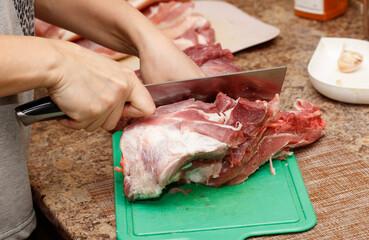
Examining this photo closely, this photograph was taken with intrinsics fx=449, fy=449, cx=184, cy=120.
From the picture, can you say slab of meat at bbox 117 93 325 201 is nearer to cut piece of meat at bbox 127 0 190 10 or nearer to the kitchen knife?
the kitchen knife

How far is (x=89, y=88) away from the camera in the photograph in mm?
1507

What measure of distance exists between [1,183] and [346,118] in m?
1.56

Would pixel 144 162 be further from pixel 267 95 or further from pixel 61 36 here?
pixel 61 36

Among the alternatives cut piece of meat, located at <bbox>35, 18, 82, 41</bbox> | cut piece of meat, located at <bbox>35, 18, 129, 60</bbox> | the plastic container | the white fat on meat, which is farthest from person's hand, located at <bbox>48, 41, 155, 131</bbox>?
the plastic container

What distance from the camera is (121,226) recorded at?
174 cm

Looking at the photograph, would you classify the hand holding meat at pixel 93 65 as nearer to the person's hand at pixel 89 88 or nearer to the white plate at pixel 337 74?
the person's hand at pixel 89 88

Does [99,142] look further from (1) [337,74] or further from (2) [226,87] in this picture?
(1) [337,74]

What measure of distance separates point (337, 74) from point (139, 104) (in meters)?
1.18

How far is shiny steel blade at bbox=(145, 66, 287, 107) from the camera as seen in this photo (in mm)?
1873

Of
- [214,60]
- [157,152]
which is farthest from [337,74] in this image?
[157,152]

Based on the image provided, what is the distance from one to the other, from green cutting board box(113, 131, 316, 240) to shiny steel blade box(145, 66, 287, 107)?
0.34m

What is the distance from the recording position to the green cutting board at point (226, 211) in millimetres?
1693

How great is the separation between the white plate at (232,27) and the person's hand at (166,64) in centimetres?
67

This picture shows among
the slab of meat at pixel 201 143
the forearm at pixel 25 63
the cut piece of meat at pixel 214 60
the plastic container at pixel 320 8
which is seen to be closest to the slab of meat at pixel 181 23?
the cut piece of meat at pixel 214 60
